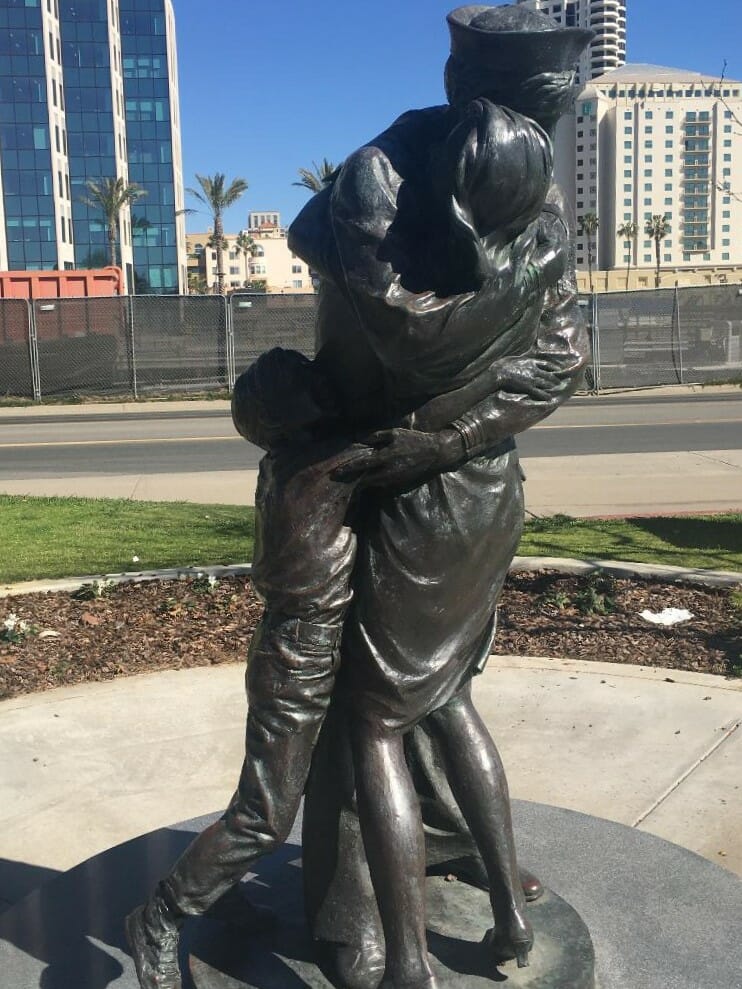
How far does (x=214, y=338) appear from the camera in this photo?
22.5 meters

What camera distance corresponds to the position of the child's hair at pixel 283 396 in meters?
2.43

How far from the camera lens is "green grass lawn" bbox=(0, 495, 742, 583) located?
302 inches

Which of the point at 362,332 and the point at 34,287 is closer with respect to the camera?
the point at 362,332

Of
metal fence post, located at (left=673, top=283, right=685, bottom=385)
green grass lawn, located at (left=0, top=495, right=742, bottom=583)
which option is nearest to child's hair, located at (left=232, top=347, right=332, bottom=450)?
green grass lawn, located at (left=0, top=495, right=742, bottom=583)

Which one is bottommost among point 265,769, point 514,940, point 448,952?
point 448,952

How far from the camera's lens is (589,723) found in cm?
486

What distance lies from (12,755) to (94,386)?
19153 mm

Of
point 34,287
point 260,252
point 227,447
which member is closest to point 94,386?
point 34,287

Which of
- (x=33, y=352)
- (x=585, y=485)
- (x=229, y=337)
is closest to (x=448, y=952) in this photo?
(x=585, y=485)

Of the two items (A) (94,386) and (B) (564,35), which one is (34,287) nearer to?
(A) (94,386)

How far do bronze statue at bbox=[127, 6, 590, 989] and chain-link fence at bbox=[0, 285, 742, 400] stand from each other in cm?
1962

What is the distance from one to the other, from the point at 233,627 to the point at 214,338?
55.9 ft

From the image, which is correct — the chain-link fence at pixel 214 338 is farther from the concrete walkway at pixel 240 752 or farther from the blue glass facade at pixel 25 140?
the blue glass facade at pixel 25 140

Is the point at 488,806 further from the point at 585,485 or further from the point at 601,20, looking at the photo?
the point at 601,20
